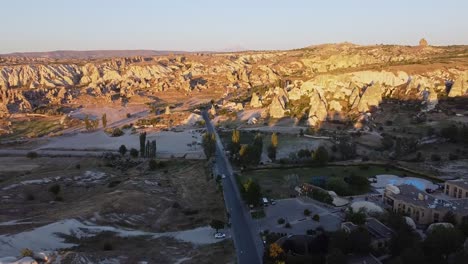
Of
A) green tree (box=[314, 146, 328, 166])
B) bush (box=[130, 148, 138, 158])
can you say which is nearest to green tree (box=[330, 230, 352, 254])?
green tree (box=[314, 146, 328, 166])

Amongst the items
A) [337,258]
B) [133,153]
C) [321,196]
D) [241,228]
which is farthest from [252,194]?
[133,153]

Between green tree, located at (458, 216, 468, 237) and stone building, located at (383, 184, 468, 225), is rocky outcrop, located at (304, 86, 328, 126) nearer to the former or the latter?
stone building, located at (383, 184, 468, 225)

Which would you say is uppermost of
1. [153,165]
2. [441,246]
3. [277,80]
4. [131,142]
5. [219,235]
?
[277,80]

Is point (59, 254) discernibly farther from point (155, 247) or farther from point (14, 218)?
point (14, 218)

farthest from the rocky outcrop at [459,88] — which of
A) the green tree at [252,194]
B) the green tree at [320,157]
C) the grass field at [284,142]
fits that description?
the green tree at [252,194]

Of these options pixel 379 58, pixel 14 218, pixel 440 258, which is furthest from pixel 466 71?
pixel 14 218

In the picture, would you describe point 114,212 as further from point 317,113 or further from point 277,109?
point 277,109

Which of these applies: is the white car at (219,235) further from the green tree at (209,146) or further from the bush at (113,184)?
the green tree at (209,146)
